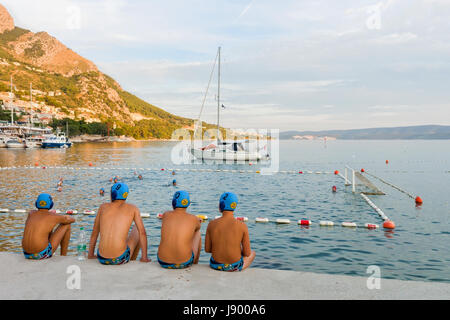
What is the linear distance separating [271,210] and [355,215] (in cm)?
464

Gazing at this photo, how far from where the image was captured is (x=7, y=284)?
603cm

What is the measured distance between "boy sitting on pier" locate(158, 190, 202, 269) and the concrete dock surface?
173 millimetres

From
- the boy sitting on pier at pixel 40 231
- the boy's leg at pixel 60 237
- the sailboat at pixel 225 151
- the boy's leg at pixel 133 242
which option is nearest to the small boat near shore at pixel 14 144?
the sailboat at pixel 225 151

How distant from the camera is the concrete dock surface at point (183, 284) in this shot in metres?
5.62

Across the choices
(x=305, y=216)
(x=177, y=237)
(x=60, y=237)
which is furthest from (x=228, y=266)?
(x=305, y=216)

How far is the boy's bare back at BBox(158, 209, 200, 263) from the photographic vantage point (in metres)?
6.71

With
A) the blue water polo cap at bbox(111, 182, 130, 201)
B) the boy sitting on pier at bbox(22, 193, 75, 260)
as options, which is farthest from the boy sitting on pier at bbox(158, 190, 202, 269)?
the boy sitting on pier at bbox(22, 193, 75, 260)

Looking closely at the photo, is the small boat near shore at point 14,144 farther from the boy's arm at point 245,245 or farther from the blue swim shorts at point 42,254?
the boy's arm at point 245,245

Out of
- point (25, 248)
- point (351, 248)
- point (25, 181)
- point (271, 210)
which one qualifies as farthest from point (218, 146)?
point (25, 248)

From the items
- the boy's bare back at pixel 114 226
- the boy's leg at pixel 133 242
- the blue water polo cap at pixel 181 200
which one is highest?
the blue water polo cap at pixel 181 200

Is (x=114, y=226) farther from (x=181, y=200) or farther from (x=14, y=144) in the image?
(x=14, y=144)

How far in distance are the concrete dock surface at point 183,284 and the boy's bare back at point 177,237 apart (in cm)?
26

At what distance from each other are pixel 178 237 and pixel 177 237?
0.07 ft
